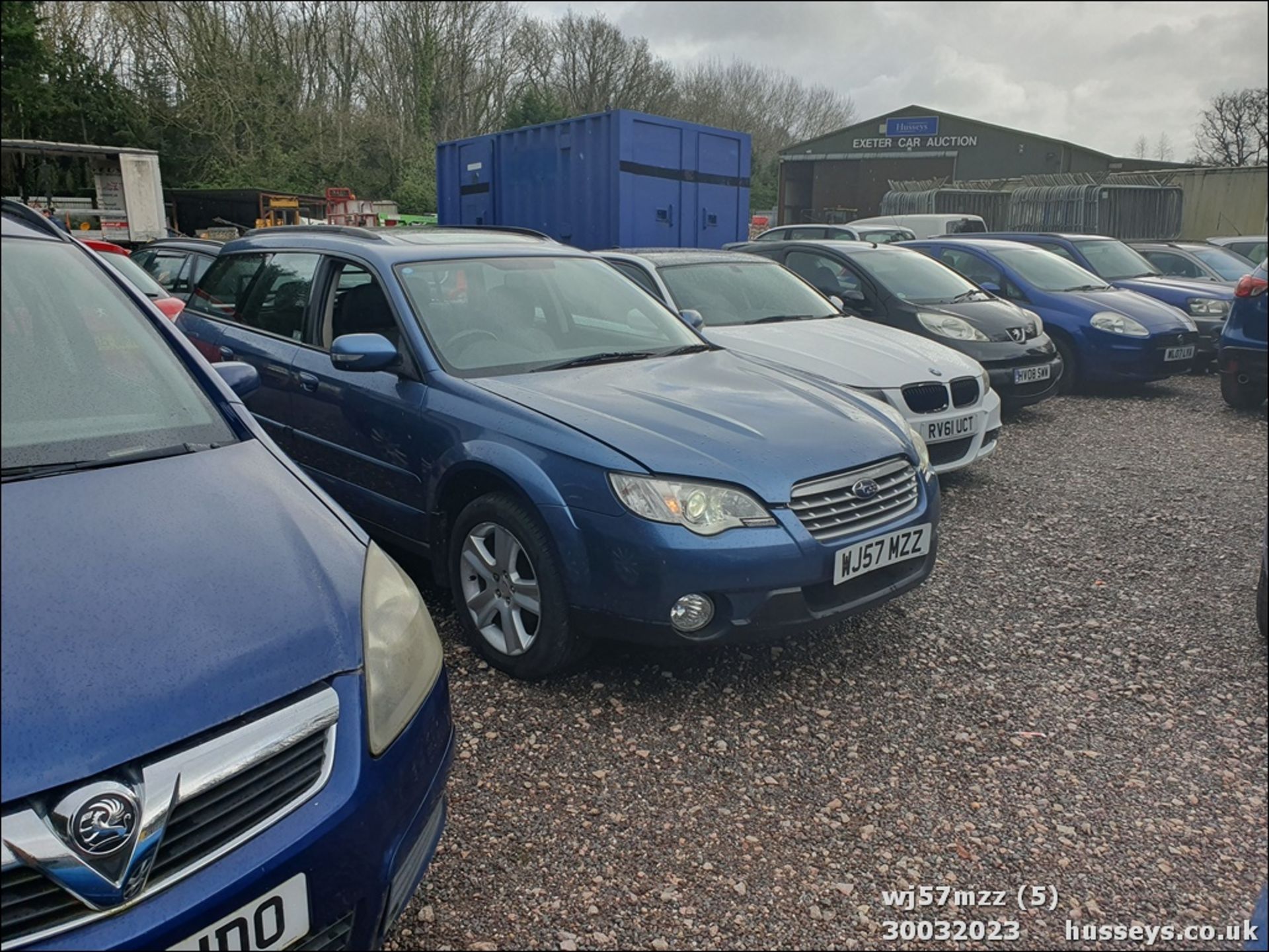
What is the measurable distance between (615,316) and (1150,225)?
22.5 meters

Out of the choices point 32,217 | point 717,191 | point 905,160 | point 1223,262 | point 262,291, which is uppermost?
Answer: point 905,160

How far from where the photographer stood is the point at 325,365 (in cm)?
423

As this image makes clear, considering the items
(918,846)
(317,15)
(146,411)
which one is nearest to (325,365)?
(146,411)

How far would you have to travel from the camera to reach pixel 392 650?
196cm

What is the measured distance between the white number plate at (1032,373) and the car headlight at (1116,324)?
62.6 inches

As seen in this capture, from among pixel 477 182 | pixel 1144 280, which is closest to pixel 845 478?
pixel 1144 280

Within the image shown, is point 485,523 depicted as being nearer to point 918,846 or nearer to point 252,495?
point 252,495

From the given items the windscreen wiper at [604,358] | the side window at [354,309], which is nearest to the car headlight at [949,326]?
the windscreen wiper at [604,358]

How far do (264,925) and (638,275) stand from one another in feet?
17.9

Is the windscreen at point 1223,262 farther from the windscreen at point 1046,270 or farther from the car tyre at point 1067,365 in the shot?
the car tyre at point 1067,365

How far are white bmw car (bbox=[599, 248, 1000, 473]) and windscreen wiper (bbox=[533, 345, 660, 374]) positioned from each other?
991 millimetres

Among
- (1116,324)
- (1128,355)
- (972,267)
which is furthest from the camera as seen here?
(972,267)

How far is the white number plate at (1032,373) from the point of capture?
7.48 metres

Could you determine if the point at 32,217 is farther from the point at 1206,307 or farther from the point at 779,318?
the point at 1206,307
